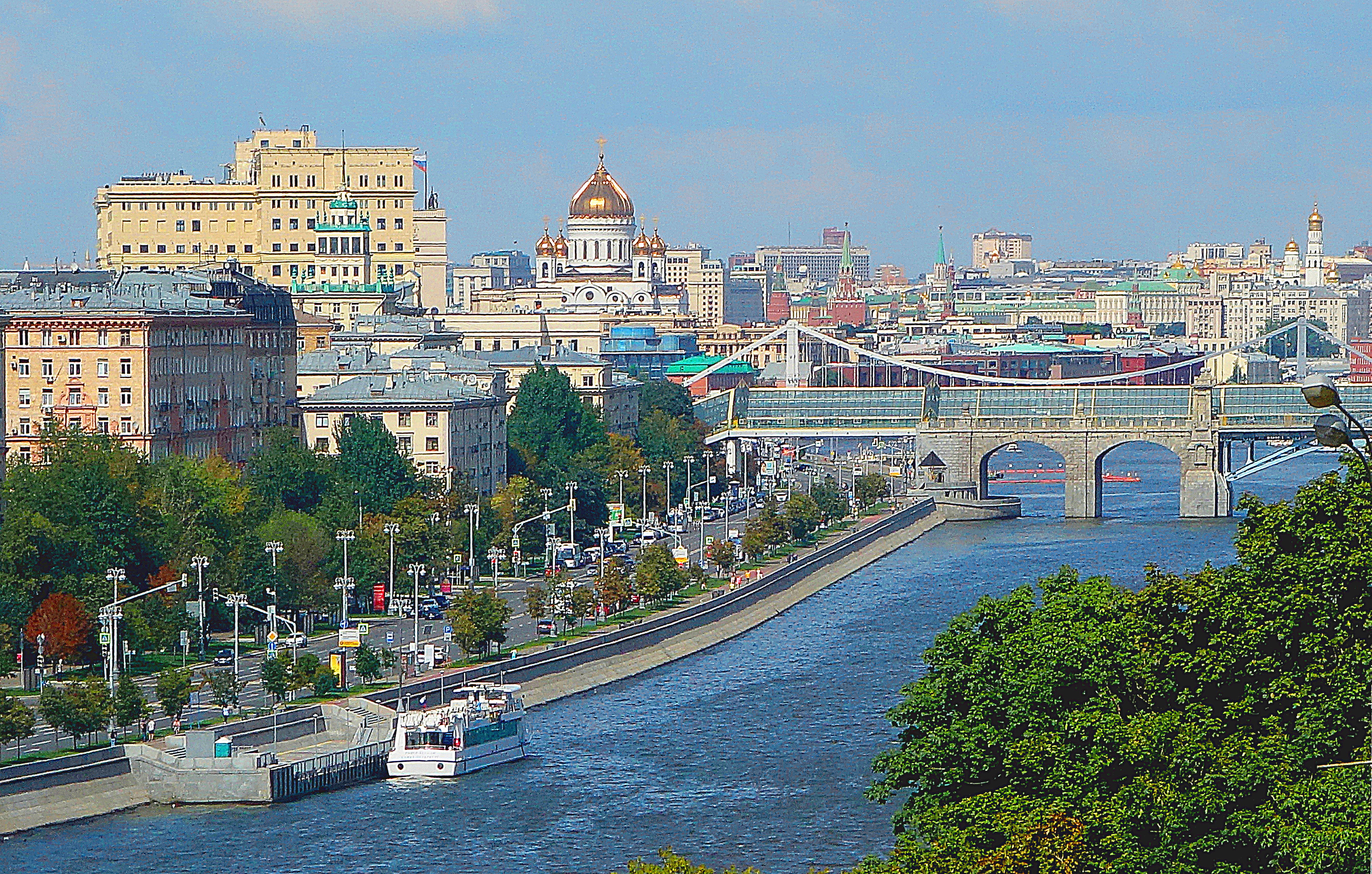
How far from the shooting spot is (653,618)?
244 feet

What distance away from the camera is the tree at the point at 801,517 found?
98.5 meters

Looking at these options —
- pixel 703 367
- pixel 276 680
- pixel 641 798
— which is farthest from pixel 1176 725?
pixel 703 367

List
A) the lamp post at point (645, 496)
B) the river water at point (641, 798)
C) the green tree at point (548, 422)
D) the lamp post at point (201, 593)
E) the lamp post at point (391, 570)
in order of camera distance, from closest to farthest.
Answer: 1. the river water at point (641, 798)
2. the lamp post at point (201, 593)
3. the lamp post at point (391, 570)
4. the lamp post at point (645, 496)
5. the green tree at point (548, 422)

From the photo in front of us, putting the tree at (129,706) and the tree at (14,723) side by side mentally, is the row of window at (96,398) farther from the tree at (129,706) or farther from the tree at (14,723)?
the tree at (14,723)

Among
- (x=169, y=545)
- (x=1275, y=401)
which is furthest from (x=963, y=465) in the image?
(x=169, y=545)

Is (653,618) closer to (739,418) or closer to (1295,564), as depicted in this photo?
(1295,564)

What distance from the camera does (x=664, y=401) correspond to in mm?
136125

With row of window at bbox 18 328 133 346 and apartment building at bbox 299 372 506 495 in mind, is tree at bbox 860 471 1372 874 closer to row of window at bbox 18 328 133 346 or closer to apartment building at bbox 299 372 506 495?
row of window at bbox 18 328 133 346

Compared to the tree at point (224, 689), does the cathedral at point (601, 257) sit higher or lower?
higher

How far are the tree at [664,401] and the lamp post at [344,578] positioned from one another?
56.9 m

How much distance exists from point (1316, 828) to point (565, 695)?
3720cm

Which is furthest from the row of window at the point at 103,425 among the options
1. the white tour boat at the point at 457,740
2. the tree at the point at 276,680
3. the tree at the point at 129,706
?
the tree at the point at 129,706

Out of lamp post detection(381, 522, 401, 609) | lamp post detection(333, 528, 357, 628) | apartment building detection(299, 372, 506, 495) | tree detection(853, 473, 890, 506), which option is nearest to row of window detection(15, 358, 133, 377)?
apartment building detection(299, 372, 506, 495)

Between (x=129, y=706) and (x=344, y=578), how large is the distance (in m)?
19.3
